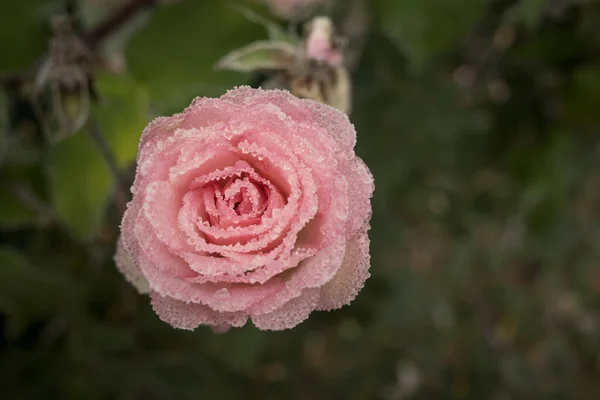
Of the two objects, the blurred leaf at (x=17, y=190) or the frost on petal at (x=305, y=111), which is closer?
the frost on petal at (x=305, y=111)

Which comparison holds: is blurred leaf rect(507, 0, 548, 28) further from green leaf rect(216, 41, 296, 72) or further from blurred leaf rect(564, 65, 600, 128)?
green leaf rect(216, 41, 296, 72)

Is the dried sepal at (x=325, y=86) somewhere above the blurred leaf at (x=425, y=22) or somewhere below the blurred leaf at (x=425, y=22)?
below

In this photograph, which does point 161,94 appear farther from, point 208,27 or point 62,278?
point 62,278

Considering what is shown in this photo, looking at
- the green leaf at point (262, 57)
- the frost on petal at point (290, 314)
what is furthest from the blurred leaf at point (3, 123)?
Result: the frost on petal at point (290, 314)

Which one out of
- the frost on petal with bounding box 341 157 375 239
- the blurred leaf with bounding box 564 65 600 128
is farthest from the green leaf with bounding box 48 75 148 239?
the blurred leaf with bounding box 564 65 600 128

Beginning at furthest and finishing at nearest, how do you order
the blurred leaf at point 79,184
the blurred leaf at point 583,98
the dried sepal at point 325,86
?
the blurred leaf at point 583,98 < the blurred leaf at point 79,184 < the dried sepal at point 325,86

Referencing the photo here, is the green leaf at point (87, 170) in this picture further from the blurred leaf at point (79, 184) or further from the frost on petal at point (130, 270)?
Result: the frost on petal at point (130, 270)

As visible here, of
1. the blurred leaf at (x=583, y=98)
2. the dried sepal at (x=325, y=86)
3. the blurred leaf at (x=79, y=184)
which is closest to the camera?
the dried sepal at (x=325, y=86)
